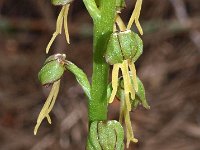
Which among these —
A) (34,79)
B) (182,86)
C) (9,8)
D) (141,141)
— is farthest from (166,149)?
(9,8)

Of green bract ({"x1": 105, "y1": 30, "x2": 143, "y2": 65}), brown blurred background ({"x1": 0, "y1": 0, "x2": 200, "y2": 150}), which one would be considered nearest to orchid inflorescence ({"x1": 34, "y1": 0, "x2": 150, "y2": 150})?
green bract ({"x1": 105, "y1": 30, "x2": 143, "y2": 65})

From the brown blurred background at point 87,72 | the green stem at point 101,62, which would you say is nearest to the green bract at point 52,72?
the green stem at point 101,62

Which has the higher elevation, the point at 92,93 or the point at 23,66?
the point at 92,93

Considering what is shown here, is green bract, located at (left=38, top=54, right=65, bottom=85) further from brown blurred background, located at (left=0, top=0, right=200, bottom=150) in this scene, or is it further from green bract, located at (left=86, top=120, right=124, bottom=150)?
brown blurred background, located at (left=0, top=0, right=200, bottom=150)

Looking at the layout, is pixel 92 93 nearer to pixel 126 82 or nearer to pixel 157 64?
pixel 126 82

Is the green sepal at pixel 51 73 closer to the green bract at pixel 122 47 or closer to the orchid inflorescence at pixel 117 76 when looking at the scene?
the orchid inflorescence at pixel 117 76

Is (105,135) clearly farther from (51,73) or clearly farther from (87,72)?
(87,72)

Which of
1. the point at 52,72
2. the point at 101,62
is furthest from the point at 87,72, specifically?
the point at 101,62
